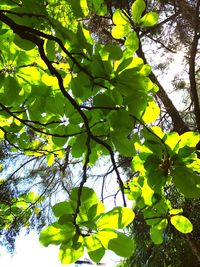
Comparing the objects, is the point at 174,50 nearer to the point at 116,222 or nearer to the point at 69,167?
the point at 69,167

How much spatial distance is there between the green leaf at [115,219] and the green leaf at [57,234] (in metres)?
0.06

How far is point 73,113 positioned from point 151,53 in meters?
1.76

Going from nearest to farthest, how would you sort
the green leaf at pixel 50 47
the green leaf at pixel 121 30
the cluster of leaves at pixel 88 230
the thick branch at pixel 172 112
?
1. the cluster of leaves at pixel 88 230
2. the green leaf at pixel 50 47
3. the green leaf at pixel 121 30
4. the thick branch at pixel 172 112

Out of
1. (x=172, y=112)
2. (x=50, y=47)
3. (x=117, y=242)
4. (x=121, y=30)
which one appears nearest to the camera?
(x=117, y=242)

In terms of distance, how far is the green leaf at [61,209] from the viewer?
0.73 meters

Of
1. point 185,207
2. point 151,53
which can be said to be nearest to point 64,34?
point 185,207

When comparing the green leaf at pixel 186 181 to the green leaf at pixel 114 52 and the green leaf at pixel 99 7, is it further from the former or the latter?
the green leaf at pixel 99 7

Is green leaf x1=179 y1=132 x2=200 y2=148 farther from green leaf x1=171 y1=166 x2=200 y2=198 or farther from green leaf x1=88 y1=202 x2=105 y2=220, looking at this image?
green leaf x1=88 y1=202 x2=105 y2=220

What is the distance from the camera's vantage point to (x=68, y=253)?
741mm

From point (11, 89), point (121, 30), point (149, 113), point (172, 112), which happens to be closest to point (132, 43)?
point (121, 30)

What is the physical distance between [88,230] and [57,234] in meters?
0.06

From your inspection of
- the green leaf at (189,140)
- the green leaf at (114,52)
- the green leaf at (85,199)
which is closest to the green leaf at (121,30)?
the green leaf at (114,52)

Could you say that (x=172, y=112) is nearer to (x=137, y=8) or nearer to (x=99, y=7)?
(x=99, y=7)

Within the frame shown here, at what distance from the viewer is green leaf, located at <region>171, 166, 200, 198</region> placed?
737 millimetres
